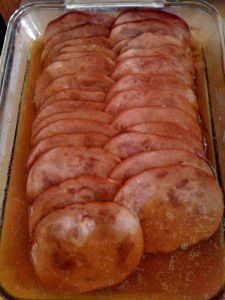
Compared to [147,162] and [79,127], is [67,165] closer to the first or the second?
[79,127]

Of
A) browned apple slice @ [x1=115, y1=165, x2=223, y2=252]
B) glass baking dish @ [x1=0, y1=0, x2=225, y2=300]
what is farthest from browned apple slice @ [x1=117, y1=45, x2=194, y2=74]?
browned apple slice @ [x1=115, y1=165, x2=223, y2=252]

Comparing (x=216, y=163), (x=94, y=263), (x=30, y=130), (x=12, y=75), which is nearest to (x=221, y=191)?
(x=216, y=163)

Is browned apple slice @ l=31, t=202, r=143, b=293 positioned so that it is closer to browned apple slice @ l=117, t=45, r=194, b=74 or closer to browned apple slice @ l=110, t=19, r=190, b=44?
browned apple slice @ l=117, t=45, r=194, b=74

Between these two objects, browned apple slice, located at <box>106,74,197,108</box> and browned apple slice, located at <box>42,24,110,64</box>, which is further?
browned apple slice, located at <box>42,24,110,64</box>

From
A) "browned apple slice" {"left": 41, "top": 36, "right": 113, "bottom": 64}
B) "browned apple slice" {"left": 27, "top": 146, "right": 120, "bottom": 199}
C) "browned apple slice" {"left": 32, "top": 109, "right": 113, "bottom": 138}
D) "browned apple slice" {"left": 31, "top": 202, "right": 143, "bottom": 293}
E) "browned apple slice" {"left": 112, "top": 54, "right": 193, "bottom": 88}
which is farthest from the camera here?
"browned apple slice" {"left": 41, "top": 36, "right": 113, "bottom": 64}

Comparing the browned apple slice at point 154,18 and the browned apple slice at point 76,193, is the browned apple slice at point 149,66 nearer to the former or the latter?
the browned apple slice at point 154,18

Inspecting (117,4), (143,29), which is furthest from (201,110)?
(117,4)

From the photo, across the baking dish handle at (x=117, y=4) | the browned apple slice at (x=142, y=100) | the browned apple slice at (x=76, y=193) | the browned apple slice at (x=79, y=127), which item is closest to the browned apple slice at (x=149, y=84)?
the browned apple slice at (x=142, y=100)

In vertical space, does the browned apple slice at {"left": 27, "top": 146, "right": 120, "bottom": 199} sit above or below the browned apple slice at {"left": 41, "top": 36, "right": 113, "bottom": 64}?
below

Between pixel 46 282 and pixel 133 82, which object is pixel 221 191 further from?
pixel 46 282
